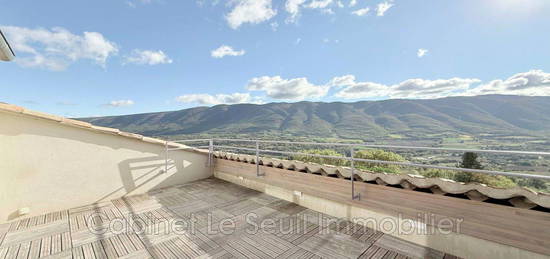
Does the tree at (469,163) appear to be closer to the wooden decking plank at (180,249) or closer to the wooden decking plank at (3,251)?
the wooden decking plank at (180,249)

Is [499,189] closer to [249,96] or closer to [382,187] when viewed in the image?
[382,187]

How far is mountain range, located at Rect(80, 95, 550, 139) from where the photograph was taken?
50656 mm

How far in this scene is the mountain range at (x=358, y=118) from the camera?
50.7m

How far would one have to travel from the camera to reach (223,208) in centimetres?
304

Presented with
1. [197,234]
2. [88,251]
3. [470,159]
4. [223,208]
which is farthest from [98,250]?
[470,159]

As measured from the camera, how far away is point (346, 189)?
2.56 m

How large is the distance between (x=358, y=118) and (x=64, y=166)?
70196 millimetres

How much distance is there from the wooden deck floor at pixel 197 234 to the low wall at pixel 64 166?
23 cm

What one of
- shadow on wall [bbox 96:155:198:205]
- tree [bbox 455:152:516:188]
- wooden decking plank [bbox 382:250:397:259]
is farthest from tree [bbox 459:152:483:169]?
shadow on wall [bbox 96:155:198:205]

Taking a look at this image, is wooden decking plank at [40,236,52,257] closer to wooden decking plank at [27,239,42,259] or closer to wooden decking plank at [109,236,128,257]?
wooden decking plank at [27,239,42,259]

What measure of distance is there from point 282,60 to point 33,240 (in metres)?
19.5

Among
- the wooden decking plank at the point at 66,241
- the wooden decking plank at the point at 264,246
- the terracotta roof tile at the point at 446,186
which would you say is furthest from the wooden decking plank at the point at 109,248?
the terracotta roof tile at the point at 446,186

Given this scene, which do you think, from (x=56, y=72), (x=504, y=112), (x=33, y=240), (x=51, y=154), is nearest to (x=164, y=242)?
(x=33, y=240)

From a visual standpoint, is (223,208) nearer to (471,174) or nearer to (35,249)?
(35,249)
